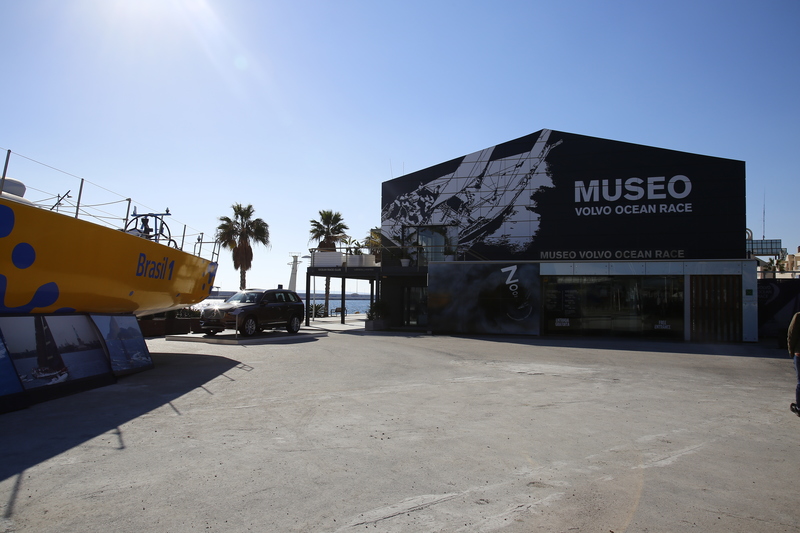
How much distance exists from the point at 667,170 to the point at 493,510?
22856 millimetres

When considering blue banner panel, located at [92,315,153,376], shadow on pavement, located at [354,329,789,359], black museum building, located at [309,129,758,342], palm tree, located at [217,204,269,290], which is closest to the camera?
blue banner panel, located at [92,315,153,376]

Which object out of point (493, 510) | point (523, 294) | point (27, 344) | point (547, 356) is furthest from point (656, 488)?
point (523, 294)

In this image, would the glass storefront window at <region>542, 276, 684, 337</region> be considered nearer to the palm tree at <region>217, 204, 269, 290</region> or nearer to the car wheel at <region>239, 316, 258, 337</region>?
the car wheel at <region>239, 316, 258, 337</region>

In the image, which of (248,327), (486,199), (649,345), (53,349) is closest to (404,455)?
(53,349)

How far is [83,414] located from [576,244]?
A: 21.4 meters

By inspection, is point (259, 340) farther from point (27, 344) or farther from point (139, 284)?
point (27, 344)

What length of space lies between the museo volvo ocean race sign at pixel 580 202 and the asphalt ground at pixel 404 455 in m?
13.5

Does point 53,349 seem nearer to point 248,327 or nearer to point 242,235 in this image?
point 248,327

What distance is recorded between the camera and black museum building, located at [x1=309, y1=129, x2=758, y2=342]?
2083cm

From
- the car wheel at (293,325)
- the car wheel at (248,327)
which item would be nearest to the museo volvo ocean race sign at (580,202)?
the car wheel at (293,325)

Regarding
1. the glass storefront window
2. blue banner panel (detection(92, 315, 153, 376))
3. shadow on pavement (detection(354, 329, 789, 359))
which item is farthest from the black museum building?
blue banner panel (detection(92, 315, 153, 376))

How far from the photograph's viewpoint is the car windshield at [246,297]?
774 inches

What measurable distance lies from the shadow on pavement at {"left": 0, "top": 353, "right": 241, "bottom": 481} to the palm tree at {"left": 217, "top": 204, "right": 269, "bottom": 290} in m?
23.7

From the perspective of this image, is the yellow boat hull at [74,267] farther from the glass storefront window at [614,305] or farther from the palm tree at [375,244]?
the glass storefront window at [614,305]
